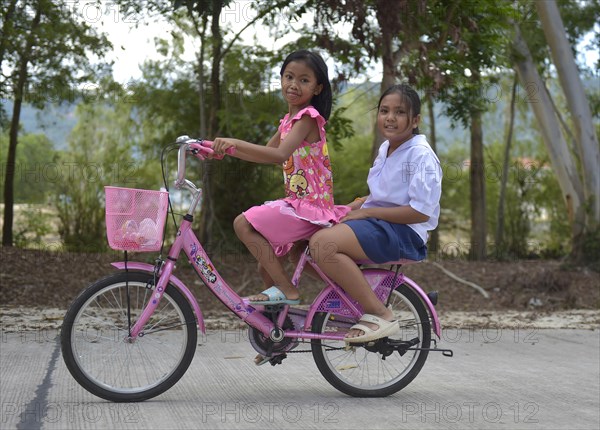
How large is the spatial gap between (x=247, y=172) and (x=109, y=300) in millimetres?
9318

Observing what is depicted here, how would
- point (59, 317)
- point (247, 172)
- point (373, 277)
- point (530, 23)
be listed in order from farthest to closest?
point (530, 23) < point (247, 172) < point (59, 317) < point (373, 277)

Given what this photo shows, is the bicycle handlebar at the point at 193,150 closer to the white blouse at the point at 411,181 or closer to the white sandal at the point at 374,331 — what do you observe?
the white blouse at the point at 411,181

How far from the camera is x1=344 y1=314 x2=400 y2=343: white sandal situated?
4539 millimetres

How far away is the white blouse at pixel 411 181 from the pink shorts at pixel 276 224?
0.49m

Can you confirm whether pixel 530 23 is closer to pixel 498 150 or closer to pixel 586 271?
pixel 586 271

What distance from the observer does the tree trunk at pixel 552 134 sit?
13781mm

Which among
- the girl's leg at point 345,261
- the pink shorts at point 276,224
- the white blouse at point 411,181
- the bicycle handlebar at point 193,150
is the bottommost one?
the girl's leg at point 345,261

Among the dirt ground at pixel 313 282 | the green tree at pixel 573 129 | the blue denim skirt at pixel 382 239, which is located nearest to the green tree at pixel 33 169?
the dirt ground at pixel 313 282

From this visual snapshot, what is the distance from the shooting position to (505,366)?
597 centimetres

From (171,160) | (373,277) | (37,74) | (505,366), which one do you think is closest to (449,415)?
(373,277)

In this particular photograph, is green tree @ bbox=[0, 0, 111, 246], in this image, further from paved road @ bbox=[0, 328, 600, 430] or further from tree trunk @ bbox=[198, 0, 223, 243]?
paved road @ bbox=[0, 328, 600, 430]

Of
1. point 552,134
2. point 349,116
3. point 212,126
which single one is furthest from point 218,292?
point 349,116


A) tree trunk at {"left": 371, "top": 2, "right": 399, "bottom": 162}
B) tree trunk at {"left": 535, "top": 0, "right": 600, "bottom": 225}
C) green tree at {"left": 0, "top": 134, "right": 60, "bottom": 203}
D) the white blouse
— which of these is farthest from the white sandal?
green tree at {"left": 0, "top": 134, "right": 60, "bottom": 203}

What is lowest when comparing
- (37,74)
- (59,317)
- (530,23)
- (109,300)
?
(59,317)
